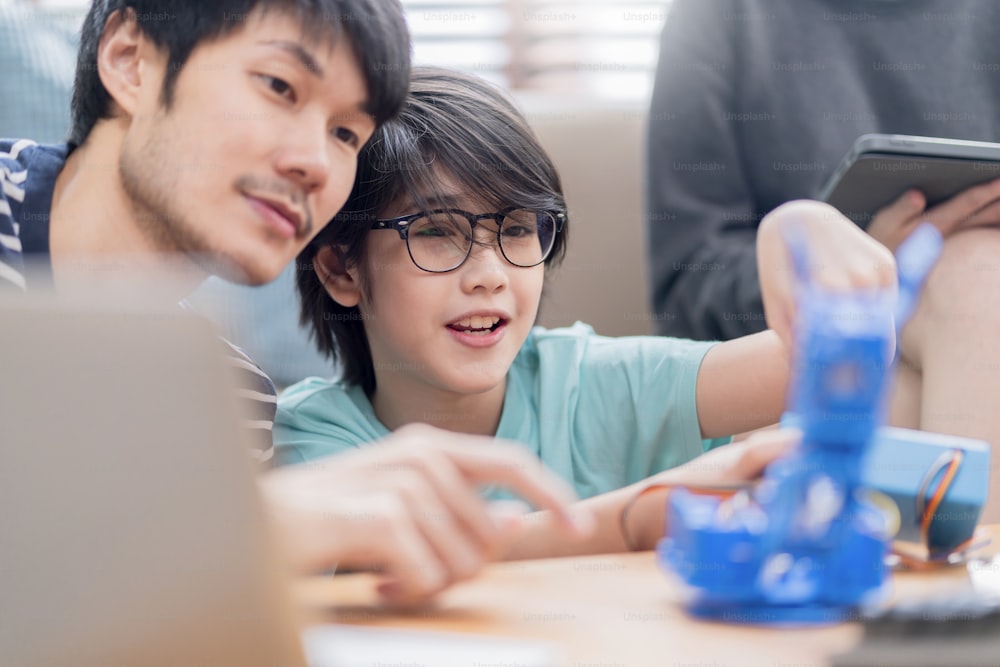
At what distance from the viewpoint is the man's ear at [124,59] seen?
0.88 metres

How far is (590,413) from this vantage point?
3.96 feet

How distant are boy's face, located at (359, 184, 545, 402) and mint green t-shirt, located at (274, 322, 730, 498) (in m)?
0.11

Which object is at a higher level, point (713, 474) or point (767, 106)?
point (767, 106)

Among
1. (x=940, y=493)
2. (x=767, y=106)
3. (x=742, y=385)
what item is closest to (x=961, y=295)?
(x=742, y=385)

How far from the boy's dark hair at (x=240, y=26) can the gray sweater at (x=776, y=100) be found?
24.7 inches

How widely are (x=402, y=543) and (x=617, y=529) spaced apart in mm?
286

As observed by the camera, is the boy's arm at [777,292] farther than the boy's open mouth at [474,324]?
No

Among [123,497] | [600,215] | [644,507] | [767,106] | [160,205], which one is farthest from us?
[600,215]

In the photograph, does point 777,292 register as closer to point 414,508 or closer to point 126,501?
point 414,508

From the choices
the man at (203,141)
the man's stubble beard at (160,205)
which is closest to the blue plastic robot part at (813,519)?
the man at (203,141)

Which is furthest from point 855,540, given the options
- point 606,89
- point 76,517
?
point 606,89

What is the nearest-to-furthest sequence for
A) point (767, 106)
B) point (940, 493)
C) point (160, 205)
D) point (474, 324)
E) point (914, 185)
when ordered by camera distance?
point (940, 493), point (160, 205), point (914, 185), point (474, 324), point (767, 106)

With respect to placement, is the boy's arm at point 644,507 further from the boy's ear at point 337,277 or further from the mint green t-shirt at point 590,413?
the boy's ear at point 337,277

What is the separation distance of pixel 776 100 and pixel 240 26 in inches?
35.8
